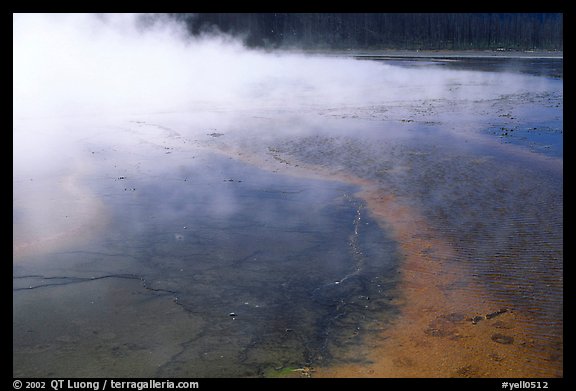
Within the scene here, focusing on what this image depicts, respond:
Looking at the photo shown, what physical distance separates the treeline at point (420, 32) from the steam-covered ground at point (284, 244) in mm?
40139

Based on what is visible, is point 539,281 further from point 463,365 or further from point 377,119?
point 377,119

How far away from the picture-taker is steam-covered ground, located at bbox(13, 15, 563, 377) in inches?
129

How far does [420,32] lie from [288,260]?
Answer: 164 ft

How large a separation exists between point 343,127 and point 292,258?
6762 millimetres

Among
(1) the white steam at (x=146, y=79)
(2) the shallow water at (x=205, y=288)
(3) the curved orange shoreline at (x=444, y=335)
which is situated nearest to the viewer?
(3) the curved orange shoreline at (x=444, y=335)

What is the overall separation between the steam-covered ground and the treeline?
132ft

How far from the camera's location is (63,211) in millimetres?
5734

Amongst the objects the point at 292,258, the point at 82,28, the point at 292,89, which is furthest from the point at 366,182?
the point at 82,28

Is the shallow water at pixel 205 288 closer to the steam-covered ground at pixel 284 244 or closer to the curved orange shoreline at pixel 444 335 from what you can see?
the steam-covered ground at pixel 284 244

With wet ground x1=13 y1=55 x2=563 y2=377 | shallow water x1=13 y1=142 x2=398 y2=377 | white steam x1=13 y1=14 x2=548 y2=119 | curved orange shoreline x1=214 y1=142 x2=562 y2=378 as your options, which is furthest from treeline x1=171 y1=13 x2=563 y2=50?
curved orange shoreline x1=214 y1=142 x2=562 y2=378

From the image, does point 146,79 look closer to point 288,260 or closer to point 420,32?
point 288,260

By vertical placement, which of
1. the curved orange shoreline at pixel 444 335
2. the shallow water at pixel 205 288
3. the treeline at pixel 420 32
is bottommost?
the curved orange shoreline at pixel 444 335

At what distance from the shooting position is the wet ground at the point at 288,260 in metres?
3.24

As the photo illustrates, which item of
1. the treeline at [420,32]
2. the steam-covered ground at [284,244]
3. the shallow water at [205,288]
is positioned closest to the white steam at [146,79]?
the steam-covered ground at [284,244]
